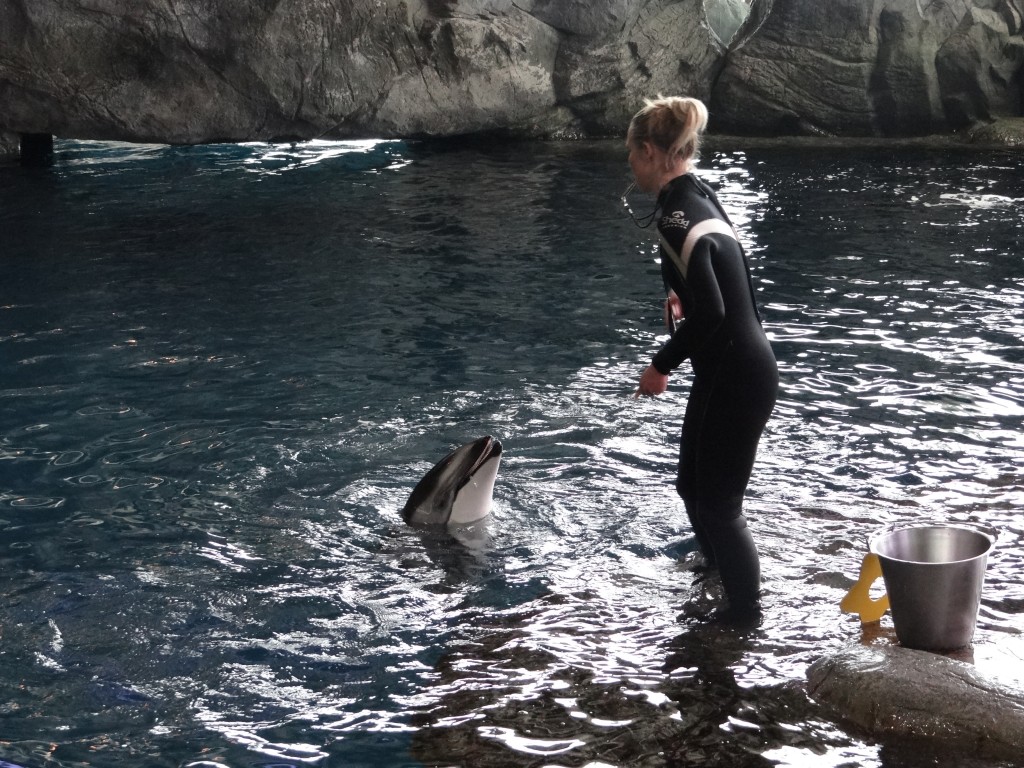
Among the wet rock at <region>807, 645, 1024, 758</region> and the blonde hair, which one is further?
the blonde hair

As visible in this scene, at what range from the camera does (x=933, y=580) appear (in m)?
3.18

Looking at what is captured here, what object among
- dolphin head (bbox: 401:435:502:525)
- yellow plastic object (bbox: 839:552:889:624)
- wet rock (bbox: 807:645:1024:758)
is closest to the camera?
wet rock (bbox: 807:645:1024:758)

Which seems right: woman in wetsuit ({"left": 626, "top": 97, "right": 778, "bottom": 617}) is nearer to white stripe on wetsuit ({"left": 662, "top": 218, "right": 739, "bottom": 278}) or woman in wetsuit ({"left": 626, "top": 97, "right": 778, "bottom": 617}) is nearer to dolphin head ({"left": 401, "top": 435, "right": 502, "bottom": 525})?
white stripe on wetsuit ({"left": 662, "top": 218, "right": 739, "bottom": 278})

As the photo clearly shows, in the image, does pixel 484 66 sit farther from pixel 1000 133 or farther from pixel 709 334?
pixel 709 334

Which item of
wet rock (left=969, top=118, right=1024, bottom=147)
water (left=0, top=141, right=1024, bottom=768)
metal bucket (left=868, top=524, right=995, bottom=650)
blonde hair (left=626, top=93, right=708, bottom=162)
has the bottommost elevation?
water (left=0, top=141, right=1024, bottom=768)

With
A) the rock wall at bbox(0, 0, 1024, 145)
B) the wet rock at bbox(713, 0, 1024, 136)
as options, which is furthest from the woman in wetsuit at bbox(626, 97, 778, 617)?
the wet rock at bbox(713, 0, 1024, 136)

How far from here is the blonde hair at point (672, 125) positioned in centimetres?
348

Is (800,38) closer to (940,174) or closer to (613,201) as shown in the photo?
(940,174)

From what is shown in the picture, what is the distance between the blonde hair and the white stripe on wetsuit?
0.87ft

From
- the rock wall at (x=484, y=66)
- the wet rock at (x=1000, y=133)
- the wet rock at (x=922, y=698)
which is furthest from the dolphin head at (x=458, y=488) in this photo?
the wet rock at (x=1000, y=133)

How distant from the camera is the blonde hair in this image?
11.4ft

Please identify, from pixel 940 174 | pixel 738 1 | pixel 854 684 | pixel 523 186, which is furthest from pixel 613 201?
pixel 738 1

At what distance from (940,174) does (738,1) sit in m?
13.9

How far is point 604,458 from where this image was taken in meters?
5.50
